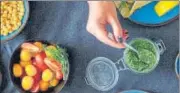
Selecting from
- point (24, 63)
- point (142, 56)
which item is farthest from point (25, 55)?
point (142, 56)

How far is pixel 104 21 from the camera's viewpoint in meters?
0.89

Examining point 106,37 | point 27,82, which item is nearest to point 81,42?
point 106,37

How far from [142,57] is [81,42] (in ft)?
0.51

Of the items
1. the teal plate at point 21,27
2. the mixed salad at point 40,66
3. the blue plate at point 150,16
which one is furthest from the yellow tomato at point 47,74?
the blue plate at point 150,16

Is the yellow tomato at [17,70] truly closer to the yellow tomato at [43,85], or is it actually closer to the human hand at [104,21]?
the yellow tomato at [43,85]

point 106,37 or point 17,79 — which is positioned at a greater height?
point 106,37

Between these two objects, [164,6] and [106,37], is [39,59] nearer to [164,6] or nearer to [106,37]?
[106,37]

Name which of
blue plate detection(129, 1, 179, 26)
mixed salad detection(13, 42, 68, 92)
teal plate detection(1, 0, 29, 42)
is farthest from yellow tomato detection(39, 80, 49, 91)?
blue plate detection(129, 1, 179, 26)

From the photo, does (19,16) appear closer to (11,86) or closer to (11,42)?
(11,42)

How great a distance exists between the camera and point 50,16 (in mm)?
931

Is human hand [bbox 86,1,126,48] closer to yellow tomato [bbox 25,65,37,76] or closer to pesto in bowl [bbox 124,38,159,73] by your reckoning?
pesto in bowl [bbox 124,38,159,73]

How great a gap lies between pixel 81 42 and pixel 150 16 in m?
0.18

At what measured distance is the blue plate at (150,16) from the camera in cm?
85

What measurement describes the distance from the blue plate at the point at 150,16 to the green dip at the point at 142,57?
5 centimetres
